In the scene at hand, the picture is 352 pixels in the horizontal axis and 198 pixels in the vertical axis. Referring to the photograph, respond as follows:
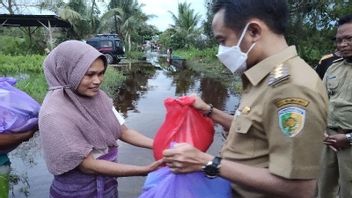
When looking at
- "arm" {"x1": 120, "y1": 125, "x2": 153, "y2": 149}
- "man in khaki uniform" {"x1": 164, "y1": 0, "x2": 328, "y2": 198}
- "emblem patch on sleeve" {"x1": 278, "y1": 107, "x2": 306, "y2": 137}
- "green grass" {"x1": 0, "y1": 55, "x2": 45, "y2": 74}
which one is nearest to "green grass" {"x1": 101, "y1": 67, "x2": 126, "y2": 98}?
"green grass" {"x1": 0, "y1": 55, "x2": 45, "y2": 74}

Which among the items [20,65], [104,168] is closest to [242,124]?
[104,168]

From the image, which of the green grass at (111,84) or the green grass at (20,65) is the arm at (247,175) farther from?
the green grass at (20,65)

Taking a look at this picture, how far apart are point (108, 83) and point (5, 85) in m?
9.46

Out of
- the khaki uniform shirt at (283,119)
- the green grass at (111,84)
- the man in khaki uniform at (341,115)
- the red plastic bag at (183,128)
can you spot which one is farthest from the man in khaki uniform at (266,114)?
the green grass at (111,84)

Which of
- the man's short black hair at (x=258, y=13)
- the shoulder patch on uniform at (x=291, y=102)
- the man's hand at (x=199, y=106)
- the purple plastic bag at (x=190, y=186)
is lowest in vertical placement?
the purple plastic bag at (x=190, y=186)

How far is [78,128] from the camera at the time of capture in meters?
2.05

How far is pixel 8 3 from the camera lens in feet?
75.4

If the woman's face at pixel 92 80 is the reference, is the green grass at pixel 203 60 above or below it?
below

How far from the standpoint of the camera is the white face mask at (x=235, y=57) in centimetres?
143

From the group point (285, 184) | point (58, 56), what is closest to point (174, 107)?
point (285, 184)

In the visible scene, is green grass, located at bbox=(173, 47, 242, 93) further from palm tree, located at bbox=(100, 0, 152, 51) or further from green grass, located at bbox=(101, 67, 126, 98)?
green grass, located at bbox=(101, 67, 126, 98)

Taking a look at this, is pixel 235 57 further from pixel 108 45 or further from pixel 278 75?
pixel 108 45

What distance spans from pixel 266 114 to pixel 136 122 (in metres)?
6.41

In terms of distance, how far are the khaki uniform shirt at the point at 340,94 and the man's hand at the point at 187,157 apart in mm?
1838
